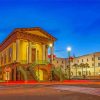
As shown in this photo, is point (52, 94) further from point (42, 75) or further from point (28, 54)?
point (42, 75)

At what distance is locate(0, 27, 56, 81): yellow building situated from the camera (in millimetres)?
57219

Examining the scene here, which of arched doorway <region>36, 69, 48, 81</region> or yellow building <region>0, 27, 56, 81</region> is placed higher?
yellow building <region>0, 27, 56, 81</region>

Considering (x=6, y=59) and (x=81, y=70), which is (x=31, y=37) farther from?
(x=81, y=70)

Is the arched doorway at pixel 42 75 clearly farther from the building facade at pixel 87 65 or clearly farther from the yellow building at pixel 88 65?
the yellow building at pixel 88 65

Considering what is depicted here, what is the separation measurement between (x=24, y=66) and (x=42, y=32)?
9937 mm

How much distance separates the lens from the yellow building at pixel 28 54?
57.2m

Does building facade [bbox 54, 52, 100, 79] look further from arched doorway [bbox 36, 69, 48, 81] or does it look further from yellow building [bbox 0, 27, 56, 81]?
arched doorway [bbox 36, 69, 48, 81]

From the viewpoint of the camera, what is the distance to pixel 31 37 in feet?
202

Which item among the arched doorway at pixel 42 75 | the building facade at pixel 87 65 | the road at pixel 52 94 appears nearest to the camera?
the road at pixel 52 94

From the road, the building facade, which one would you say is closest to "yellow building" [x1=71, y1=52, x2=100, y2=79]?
the building facade

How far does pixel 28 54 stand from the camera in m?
61.7

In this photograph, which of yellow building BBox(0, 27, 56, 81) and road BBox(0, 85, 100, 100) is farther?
yellow building BBox(0, 27, 56, 81)

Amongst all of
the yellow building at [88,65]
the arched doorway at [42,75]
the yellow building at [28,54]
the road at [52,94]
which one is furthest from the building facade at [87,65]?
the road at [52,94]

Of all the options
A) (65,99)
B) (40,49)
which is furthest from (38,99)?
(40,49)
